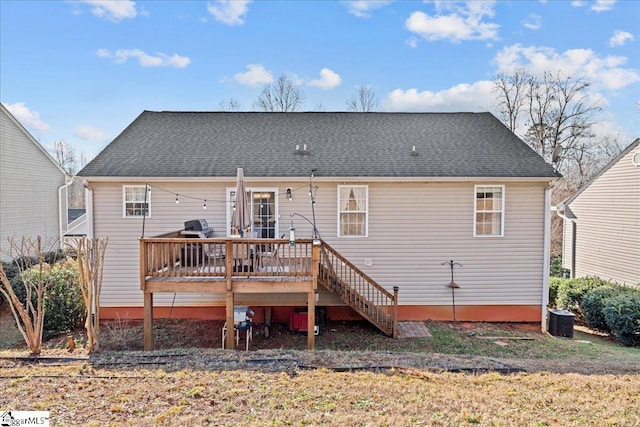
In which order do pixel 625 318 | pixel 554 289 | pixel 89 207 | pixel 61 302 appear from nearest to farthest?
pixel 61 302 < pixel 625 318 < pixel 89 207 < pixel 554 289

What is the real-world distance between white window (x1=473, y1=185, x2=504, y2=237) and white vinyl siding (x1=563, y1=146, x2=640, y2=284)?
7.56 metres

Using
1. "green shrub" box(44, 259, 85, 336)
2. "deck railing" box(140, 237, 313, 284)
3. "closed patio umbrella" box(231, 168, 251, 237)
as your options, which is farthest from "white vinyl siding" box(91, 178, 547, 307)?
"deck railing" box(140, 237, 313, 284)

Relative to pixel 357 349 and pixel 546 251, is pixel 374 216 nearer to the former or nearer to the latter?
pixel 357 349

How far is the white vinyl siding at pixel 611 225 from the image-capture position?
537 inches

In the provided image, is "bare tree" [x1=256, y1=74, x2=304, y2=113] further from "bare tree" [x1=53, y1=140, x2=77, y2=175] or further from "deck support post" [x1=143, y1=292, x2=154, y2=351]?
"bare tree" [x1=53, y1=140, x2=77, y2=175]

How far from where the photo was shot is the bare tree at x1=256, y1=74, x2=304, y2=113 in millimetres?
26922

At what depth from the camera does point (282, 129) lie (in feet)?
39.7

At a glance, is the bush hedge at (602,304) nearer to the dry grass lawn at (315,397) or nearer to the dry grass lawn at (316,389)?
the dry grass lawn at (316,389)

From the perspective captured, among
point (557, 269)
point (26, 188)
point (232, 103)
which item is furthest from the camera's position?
point (232, 103)

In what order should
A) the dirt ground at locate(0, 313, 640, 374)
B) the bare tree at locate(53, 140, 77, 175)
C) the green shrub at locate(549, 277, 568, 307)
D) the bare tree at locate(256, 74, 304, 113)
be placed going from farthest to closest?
the bare tree at locate(53, 140, 77, 175), the bare tree at locate(256, 74, 304, 113), the green shrub at locate(549, 277, 568, 307), the dirt ground at locate(0, 313, 640, 374)

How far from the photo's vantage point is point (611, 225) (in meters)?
14.6

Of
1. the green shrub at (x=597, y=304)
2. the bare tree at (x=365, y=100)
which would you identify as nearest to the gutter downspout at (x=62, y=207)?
the bare tree at (x=365, y=100)

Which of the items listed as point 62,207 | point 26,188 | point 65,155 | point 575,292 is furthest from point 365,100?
point 65,155

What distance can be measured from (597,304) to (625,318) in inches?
49.7
